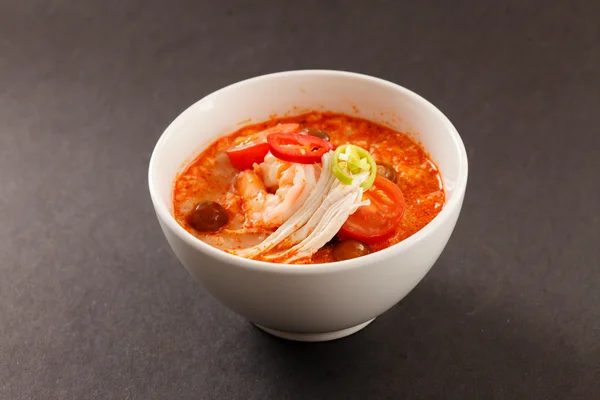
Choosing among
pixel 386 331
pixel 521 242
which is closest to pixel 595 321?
pixel 521 242

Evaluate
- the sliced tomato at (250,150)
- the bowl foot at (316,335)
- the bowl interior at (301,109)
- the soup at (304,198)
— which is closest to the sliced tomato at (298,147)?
the soup at (304,198)

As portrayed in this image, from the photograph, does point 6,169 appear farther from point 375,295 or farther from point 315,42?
point 375,295

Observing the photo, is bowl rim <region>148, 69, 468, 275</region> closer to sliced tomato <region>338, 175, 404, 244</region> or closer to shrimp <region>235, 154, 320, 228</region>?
sliced tomato <region>338, 175, 404, 244</region>

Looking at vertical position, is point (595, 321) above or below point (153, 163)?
below

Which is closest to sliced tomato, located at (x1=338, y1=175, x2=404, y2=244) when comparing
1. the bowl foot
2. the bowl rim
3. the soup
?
the soup

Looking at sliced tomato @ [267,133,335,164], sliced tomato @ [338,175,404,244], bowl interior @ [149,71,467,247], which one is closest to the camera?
sliced tomato @ [338,175,404,244]

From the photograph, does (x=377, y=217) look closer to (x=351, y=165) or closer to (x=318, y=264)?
(x=351, y=165)
